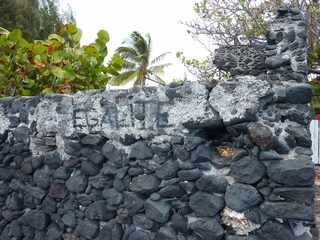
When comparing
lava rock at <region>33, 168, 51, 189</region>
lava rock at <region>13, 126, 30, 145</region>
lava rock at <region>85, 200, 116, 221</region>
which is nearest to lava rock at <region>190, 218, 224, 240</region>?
lava rock at <region>85, 200, 116, 221</region>

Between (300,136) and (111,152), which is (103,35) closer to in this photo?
(111,152)

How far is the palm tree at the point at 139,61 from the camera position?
20.3 metres

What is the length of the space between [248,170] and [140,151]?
2.85ft

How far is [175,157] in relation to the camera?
3217 millimetres

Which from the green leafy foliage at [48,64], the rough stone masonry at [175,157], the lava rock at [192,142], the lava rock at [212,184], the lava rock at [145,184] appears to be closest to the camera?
the rough stone masonry at [175,157]

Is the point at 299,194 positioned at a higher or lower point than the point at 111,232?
higher

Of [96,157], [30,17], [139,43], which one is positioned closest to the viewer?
[96,157]

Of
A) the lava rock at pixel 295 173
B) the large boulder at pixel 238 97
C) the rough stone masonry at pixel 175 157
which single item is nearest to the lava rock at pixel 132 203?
the rough stone masonry at pixel 175 157

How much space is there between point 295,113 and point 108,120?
4.78 ft

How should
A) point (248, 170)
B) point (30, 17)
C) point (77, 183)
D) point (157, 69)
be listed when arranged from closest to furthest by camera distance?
point (248, 170) < point (77, 183) < point (30, 17) < point (157, 69)

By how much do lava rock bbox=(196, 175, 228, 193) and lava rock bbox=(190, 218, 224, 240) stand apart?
21 cm

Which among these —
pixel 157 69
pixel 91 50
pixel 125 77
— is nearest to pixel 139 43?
pixel 157 69

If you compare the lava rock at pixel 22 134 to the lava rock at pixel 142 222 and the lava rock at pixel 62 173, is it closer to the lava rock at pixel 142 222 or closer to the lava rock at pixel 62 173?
the lava rock at pixel 62 173

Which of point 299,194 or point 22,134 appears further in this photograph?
point 22,134
